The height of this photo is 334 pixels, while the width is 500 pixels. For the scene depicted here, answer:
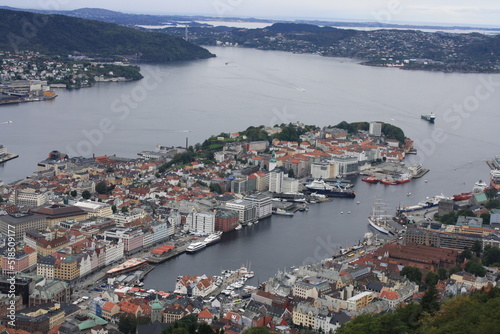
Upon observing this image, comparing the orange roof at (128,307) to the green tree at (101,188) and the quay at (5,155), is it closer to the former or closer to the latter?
the green tree at (101,188)

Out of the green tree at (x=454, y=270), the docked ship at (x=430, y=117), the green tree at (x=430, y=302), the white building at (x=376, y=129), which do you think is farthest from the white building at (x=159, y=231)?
the docked ship at (x=430, y=117)

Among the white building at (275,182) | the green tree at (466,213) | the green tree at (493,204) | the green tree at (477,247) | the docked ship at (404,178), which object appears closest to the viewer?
the green tree at (477,247)

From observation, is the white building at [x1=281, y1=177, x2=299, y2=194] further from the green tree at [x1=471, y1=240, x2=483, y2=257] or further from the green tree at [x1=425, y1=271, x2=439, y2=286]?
the green tree at [x1=425, y1=271, x2=439, y2=286]

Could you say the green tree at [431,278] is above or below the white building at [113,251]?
above

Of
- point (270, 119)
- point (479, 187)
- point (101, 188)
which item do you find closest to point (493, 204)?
point (479, 187)

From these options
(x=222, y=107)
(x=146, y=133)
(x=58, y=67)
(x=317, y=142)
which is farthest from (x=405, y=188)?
(x=58, y=67)

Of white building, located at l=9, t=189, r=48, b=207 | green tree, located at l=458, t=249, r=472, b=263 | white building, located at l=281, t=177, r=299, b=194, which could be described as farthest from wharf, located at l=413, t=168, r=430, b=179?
white building, located at l=9, t=189, r=48, b=207

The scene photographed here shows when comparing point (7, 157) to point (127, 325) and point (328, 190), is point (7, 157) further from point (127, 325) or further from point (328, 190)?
point (127, 325)
